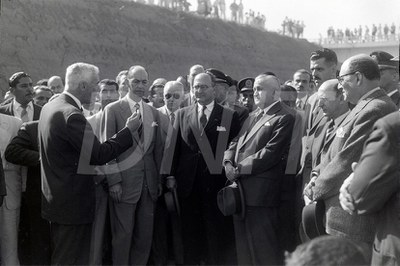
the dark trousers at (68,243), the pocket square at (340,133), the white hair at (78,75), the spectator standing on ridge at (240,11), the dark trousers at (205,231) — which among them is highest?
the spectator standing on ridge at (240,11)

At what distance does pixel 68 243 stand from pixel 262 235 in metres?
1.92

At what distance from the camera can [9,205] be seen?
5.27m

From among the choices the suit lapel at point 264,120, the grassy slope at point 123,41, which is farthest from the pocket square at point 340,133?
the grassy slope at point 123,41

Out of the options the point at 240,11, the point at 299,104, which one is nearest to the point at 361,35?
the point at 240,11

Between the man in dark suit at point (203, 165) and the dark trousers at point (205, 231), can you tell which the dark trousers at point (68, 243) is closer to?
the man in dark suit at point (203, 165)

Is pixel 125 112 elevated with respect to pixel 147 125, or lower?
elevated

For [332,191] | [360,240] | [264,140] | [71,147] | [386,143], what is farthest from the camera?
[264,140]

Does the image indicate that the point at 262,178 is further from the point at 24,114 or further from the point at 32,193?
the point at 24,114

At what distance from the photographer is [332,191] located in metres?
3.71

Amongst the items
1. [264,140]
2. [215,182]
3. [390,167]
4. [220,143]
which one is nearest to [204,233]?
[215,182]

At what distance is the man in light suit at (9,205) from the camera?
207 inches

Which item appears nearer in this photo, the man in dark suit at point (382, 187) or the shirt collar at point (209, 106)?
the man in dark suit at point (382, 187)

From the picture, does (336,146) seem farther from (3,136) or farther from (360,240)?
(3,136)

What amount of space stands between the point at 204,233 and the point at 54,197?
2.22m
